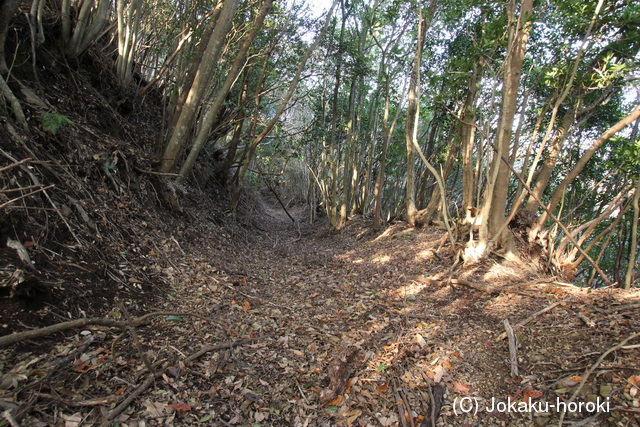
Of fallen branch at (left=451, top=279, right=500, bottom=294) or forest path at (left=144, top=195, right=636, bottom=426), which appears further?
fallen branch at (left=451, top=279, right=500, bottom=294)

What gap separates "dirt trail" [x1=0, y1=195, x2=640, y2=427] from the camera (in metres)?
2.39

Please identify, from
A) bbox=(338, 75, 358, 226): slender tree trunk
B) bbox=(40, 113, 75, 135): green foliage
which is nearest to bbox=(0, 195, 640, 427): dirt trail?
bbox=(40, 113, 75, 135): green foliage

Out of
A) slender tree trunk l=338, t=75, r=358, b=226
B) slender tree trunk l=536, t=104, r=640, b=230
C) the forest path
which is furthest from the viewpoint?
slender tree trunk l=338, t=75, r=358, b=226

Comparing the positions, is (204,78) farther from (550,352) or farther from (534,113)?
(534,113)

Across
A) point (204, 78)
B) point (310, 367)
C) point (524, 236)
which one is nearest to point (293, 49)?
point (204, 78)

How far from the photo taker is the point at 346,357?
131 inches

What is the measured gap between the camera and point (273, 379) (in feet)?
10.0

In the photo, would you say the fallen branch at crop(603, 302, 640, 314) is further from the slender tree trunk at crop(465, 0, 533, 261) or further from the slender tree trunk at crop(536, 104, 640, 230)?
the slender tree trunk at crop(536, 104, 640, 230)

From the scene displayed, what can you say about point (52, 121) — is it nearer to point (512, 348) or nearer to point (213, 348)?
point (213, 348)

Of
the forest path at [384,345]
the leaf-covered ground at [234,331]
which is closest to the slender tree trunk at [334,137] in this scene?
the forest path at [384,345]

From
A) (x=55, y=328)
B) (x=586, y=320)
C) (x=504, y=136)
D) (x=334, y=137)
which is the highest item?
(x=334, y=137)

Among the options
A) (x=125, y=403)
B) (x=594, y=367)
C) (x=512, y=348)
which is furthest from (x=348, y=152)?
(x=125, y=403)

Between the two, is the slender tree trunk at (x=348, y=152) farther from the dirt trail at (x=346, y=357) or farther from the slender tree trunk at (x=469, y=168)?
the dirt trail at (x=346, y=357)

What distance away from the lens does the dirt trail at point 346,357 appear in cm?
239
